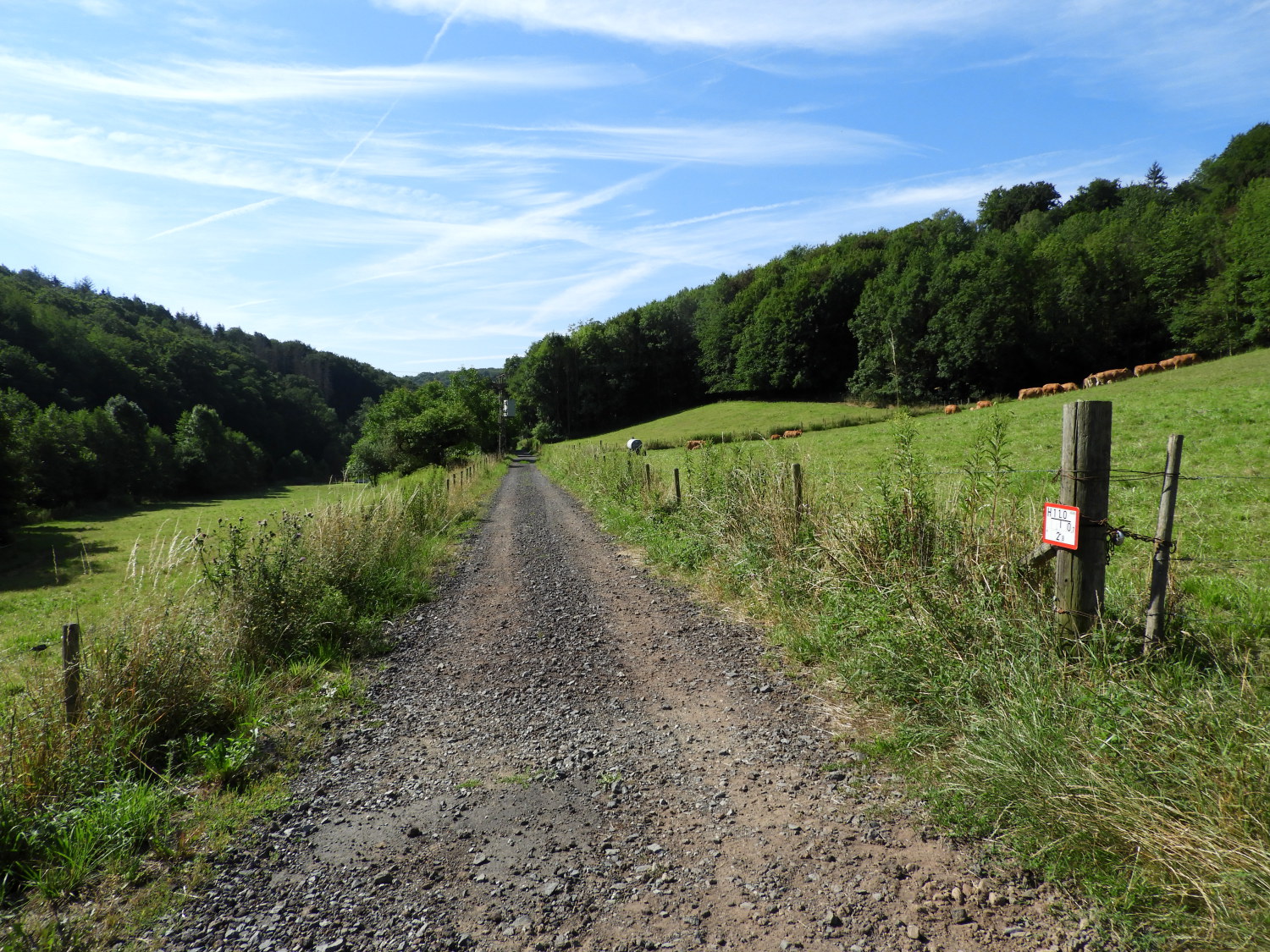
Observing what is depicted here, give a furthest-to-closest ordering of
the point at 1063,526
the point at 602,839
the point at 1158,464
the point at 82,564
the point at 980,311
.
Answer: the point at 980,311, the point at 82,564, the point at 1158,464, the point at 1063,526, the point at 602,839

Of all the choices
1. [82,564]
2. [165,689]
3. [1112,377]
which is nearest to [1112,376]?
[1112,377]

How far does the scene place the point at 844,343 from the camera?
6334 cm

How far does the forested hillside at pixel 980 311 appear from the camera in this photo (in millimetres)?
44781

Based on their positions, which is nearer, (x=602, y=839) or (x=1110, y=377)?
(x=602, y=839)

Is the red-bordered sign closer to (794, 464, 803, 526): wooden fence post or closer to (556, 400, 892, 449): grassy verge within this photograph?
(794, 464, 803, 526): wooden fence post

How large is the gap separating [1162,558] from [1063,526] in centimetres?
52

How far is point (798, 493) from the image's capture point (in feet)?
24.7

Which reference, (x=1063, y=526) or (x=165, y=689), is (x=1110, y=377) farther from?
(x=165, y=689)

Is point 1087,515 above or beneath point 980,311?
beneath

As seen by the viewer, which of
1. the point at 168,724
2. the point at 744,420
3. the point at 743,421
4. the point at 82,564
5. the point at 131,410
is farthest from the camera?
the point at 131,410

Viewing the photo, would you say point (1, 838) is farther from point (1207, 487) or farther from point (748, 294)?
point (748, 294)

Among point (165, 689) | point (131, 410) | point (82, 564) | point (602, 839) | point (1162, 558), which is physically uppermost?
point (131, 410)

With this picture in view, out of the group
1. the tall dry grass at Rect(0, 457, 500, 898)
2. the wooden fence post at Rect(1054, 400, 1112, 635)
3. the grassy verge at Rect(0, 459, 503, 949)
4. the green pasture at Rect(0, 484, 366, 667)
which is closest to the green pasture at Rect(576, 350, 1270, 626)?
the wooden fence post at Rect(1054, 400, 1112, 635)

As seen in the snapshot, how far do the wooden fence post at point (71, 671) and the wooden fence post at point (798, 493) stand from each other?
642 cm
